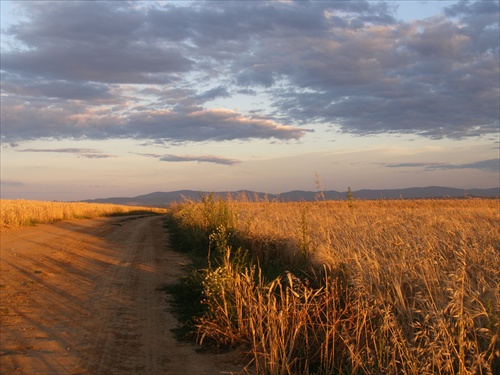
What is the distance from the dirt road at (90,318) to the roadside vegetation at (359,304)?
A: 609mm

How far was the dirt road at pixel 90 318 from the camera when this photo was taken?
5.58m

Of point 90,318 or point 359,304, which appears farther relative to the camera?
point 90,318

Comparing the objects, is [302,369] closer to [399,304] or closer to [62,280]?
[399,304]

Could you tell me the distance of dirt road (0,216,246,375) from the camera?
5582 mm

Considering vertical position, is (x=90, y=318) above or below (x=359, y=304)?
below

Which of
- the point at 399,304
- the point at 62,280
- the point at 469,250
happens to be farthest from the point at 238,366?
the point at 62,280

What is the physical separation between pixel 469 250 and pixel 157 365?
15.7ft

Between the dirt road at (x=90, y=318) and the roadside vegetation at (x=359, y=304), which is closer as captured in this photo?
the roadside vegetation at (x=359, y=304)

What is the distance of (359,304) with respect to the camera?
521 cm

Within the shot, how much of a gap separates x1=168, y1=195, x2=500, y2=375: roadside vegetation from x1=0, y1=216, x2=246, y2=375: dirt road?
609mm

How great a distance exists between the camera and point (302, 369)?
5336 mm

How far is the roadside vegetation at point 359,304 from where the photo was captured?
4297 mm

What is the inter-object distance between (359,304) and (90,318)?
432 cm

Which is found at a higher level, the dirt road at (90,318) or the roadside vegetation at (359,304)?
the roadside vegetation at (359,304)
